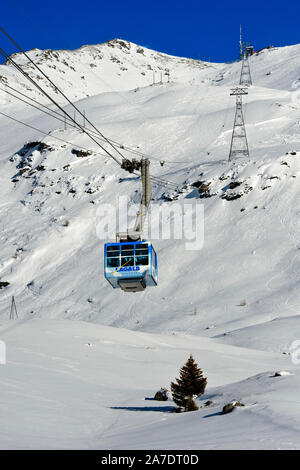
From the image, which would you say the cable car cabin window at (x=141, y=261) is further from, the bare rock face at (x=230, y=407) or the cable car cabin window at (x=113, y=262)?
the bare rock face at (x=230, y=407)

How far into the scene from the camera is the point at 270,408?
49.9 ft

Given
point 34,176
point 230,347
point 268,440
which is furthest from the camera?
point 34,176

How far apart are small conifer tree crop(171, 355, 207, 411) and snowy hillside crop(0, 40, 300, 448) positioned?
833 mm

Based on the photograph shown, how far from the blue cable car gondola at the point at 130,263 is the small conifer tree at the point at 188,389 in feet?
33.1

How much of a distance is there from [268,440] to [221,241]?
65.4 m

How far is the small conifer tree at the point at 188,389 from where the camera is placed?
2003cm

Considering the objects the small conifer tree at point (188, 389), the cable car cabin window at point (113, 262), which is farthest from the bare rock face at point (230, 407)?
the cable car cabin window at point (113, 262)

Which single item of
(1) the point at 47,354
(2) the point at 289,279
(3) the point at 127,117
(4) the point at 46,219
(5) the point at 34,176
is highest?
(3) the point at 127,117

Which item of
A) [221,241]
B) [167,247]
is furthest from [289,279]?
[167,247]

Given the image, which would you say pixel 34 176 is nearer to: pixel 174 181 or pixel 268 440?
pixel 174 181

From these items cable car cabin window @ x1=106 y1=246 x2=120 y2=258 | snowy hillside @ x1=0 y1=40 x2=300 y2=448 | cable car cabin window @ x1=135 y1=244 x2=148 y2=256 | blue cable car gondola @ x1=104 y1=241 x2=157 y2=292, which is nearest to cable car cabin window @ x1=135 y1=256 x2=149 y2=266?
blue cable car gondola @ x1=104 y1=241 x2=157 y2=292

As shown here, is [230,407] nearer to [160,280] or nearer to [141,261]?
[141,261]

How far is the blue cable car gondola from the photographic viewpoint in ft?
102

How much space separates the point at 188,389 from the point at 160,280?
52407 millimetres
